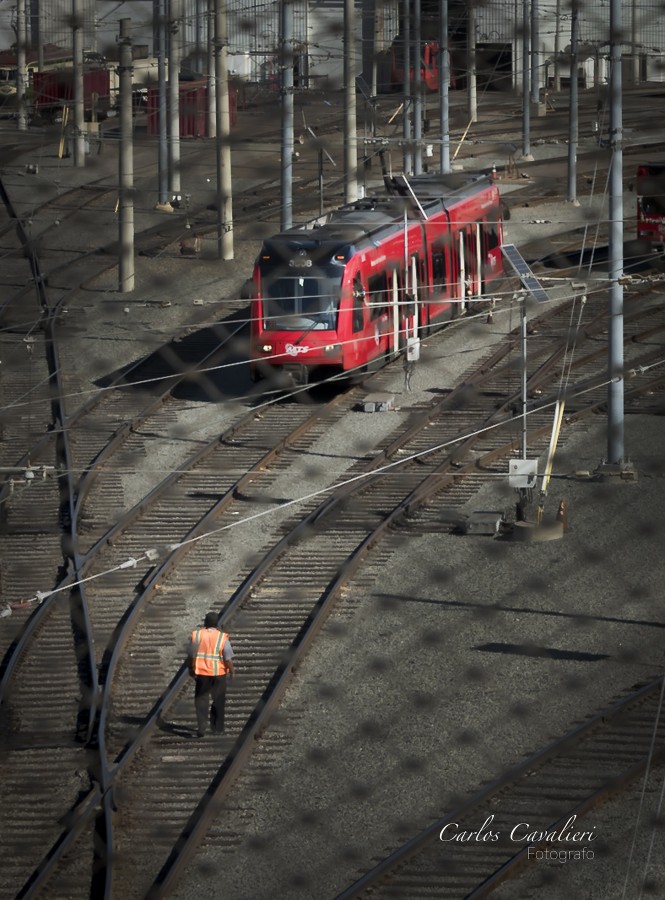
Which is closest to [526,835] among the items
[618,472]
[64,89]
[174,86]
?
[174,86]

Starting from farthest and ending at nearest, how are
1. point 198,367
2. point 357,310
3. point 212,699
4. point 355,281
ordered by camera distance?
point 198,367
point 357,310
point 355,281
point 212,699

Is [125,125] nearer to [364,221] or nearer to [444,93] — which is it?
[364,221]

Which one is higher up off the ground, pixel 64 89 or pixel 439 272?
pixel 64 89

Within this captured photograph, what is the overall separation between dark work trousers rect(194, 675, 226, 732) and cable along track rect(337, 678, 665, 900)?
2.10ft

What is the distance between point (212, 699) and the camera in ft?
10.3

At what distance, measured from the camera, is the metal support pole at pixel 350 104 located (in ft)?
6.79

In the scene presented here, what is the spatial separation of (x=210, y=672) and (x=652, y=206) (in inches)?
149

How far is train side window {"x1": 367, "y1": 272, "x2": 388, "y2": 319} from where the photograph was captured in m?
5.16

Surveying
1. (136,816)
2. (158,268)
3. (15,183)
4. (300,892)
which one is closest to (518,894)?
(300,892)

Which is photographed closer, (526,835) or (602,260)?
(526,835)

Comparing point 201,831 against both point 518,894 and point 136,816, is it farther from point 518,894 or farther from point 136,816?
point 518,894

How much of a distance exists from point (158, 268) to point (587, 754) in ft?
5.37

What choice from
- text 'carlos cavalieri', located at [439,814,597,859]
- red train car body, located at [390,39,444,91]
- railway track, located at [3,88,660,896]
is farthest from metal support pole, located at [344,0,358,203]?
text 'carlos cavalieri', located at [439,814,597,859]

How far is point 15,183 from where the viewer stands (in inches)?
201
